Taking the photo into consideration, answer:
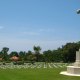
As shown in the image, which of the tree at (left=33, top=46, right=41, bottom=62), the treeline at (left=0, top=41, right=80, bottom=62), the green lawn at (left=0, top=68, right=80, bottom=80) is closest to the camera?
the green lawn at (left=0, top=68, right=80, bottom=80)

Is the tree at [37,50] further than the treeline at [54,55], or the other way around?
the tree at [37,50]

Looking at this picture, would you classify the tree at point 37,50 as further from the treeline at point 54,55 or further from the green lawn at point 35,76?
the green lawn at point 35,76

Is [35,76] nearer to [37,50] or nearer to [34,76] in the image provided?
[34,76]

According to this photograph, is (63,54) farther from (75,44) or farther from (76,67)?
(76,67)

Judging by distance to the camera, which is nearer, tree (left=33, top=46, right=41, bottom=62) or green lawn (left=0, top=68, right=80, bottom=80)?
green lawn (left=0, top=68, right=80, bottom=80)

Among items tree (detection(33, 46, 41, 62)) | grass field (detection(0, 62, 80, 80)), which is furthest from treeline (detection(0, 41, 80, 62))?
grass field (detection(0, 62, 80, 80))

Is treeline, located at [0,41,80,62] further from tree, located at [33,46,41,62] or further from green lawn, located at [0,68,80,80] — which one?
green lawn, located at [0,68,80,80]

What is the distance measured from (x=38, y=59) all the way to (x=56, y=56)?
5.95 m

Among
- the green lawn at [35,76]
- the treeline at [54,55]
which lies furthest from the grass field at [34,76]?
the treeline at [54,55]

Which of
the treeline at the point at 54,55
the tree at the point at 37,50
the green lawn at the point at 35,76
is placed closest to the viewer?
the green lawn at the point at 35,76

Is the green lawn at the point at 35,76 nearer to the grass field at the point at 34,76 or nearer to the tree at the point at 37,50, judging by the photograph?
the grass field at the point at 34,76

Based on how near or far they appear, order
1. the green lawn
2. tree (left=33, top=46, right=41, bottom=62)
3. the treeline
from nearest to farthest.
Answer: the green lawn
the treeline
tree (left=33, top=46, right=41, bottom=62)

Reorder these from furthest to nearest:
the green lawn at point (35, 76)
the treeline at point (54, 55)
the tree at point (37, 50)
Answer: the tree at point (37, 50) → the treeline at point (54, 55) → the green lawn at point (35, 76)

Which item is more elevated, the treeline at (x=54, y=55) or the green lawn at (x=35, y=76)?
the treeline at (x=54, y=55)
